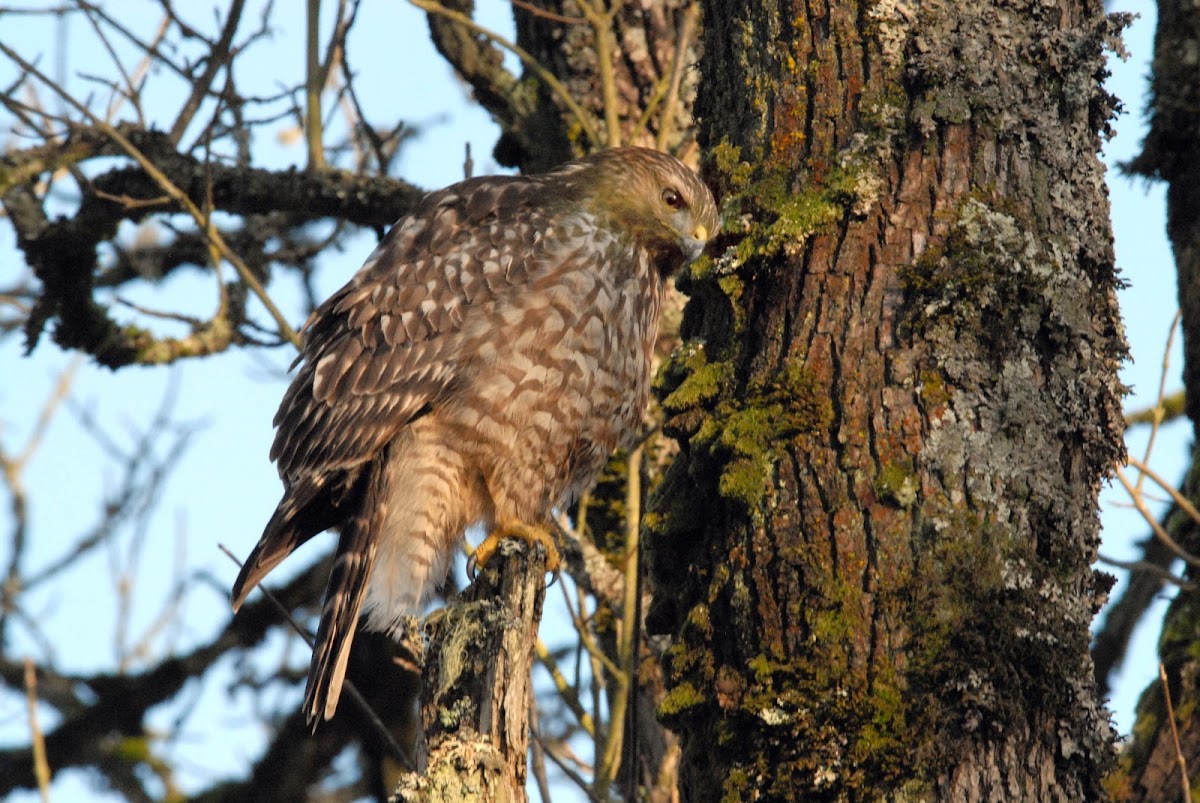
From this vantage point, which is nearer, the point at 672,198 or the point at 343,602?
the point at 343,602

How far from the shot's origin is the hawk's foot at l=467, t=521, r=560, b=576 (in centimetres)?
368

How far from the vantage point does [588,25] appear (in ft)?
15.7

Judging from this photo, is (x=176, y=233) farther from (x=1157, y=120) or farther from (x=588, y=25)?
(x=1157, y=120)

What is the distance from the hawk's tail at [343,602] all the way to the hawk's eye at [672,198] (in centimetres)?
113

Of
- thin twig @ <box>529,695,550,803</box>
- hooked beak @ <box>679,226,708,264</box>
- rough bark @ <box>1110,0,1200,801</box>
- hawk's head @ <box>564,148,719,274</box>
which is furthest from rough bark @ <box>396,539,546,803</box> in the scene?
rough bark @ <box>1110,0,1200,801</box>

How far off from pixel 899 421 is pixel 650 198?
1604mm

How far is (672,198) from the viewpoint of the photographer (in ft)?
12.9

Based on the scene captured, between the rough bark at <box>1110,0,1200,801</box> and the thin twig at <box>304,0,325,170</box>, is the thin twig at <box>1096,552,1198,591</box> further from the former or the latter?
the thin twig at <box>304,0,325,170</box>

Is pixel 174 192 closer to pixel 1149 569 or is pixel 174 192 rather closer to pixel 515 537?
pixel 515 537

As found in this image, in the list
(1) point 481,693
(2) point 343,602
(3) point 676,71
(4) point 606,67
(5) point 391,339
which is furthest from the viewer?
(4) point 606,67

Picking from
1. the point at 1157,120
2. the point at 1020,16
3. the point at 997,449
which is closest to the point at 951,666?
the point at 997,449

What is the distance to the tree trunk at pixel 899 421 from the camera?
7.86 ft

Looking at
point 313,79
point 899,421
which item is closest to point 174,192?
point 313,79

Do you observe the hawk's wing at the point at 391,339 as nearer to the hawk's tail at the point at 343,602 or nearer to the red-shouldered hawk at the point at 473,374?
the red-shouldered hawk at the point at 473,374
